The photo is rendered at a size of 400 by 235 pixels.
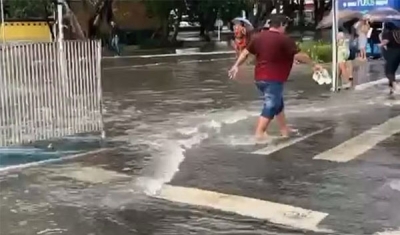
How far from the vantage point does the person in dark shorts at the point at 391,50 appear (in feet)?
53.2

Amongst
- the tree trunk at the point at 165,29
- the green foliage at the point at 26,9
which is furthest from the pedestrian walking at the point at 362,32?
the tree trunk at the point at 165,29

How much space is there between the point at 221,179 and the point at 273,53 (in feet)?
9.08

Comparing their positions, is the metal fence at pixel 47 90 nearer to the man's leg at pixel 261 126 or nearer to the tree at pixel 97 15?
the man's leg at pixel 261 126

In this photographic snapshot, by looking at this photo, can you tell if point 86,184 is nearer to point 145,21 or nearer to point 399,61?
point 399,61

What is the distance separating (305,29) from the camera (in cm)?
5609

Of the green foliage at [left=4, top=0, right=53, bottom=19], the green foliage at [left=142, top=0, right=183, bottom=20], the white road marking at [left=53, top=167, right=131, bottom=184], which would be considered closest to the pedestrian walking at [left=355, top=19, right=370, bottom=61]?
the white road marking at [left=53, top=167, right=131, bottom=184]

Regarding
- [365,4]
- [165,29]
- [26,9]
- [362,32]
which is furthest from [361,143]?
[165,29]

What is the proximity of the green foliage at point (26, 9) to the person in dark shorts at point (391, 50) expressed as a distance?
2189 centimetres

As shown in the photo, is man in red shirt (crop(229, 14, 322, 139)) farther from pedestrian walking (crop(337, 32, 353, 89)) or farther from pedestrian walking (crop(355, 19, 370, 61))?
pedestrian walking (crop(355, 19, 370, 61))

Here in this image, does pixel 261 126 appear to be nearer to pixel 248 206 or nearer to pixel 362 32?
pixel 248 206

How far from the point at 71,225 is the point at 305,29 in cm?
5054

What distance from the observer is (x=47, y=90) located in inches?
399

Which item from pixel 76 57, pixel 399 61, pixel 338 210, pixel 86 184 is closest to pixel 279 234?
pixel 338 210

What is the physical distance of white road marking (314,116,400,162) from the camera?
31.5ft
